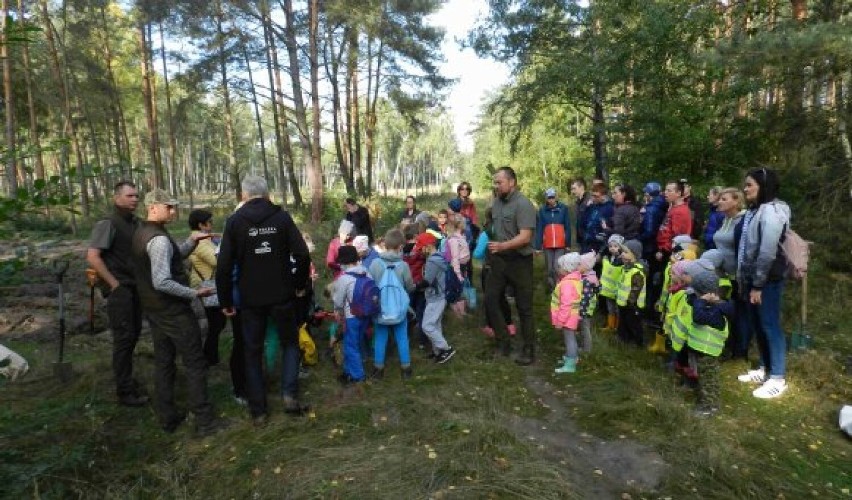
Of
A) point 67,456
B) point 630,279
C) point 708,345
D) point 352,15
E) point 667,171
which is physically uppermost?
point 352,15

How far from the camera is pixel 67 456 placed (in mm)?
3496

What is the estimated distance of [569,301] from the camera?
5355 mm

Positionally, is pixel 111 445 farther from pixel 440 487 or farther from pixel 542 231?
pixel 542 231

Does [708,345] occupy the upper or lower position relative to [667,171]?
lower

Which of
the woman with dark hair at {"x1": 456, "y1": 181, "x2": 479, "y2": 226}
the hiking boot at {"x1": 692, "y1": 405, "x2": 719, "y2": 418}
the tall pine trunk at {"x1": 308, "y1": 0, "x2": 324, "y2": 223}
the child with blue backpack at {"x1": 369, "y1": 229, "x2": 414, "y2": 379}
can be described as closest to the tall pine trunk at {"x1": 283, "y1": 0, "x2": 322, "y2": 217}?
the tall pine trunk at {"x1": 308, "y1": 0, "x2": 324, "y2": 223}

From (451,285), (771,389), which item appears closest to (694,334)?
(771,389)

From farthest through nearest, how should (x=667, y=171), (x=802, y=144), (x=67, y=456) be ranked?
(x=667, y=171), (x=802, y=144), (x=67, y=456)

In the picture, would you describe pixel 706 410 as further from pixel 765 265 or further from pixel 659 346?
pixel 659 346

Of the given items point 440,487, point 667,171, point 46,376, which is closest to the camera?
point 440,487

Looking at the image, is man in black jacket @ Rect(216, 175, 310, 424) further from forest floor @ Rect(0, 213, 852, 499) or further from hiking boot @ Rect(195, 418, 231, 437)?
forest floor @ Rect(0, 213, 852, 499)

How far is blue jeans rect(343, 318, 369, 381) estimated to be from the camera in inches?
197

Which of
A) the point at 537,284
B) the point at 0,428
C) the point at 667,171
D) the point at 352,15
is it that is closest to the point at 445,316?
the point at 537,284

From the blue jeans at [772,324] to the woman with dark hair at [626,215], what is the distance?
6.12 feet

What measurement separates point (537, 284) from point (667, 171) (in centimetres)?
376
